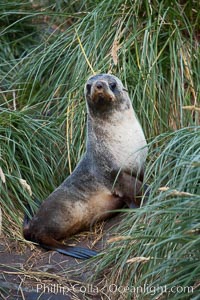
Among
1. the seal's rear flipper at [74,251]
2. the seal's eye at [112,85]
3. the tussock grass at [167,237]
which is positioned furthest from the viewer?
the seal's eye at [112,85]

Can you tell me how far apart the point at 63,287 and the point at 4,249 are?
29.6 inches

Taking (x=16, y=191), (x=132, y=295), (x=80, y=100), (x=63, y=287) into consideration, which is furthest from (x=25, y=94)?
(x=132, y=295)

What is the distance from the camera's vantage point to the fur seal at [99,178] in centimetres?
600

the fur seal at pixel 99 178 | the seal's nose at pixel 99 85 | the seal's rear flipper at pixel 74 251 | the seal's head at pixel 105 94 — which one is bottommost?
the seal's rear flipper at pixel 74 251

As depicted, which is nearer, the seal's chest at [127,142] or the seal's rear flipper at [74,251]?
the seal's rear flipper at [74,251]

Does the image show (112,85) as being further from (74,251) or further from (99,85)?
(74,251)

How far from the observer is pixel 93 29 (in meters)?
7.24

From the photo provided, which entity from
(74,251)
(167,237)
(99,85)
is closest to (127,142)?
(99,85)

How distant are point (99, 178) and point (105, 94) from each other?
0.57m

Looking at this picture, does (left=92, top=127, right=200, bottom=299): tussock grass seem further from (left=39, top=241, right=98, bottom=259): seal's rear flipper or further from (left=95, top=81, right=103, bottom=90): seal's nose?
(left=95, top=81, right=103, bottom=90): seal's nose

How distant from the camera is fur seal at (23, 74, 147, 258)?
600 centimetres

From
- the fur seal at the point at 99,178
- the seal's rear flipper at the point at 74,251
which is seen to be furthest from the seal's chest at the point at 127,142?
the seal's rear flipper at the point at 74,251

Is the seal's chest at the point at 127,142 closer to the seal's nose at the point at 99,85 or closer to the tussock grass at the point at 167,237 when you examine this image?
the seal's nose at the point at 99,85

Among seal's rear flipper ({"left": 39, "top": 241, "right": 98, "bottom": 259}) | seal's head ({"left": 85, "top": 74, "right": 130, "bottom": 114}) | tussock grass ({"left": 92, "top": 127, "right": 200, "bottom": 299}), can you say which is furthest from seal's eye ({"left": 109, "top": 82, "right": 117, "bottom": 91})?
seal's rear flipper ({"left": 39, "top": 241, "right": 98, "bottom": 259})
